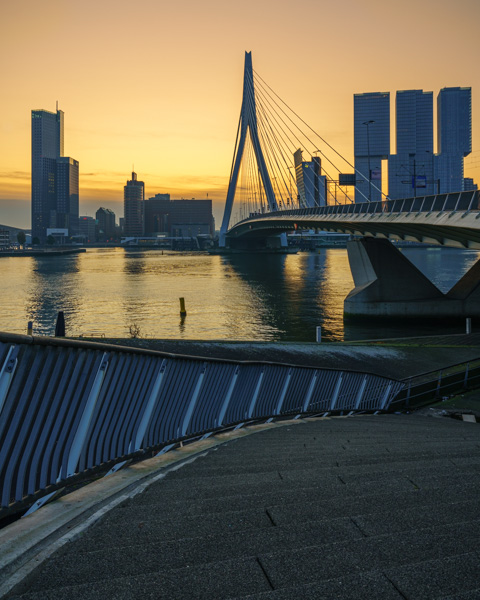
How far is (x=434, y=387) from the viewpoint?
16.0m

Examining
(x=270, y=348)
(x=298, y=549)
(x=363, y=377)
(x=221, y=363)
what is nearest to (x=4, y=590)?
(x=298, y=549)

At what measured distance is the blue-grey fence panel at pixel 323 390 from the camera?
10.8m

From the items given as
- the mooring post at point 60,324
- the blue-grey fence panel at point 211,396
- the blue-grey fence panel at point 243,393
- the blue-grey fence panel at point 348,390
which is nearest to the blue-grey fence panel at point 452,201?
the blue-grey fence panel at point 348,390

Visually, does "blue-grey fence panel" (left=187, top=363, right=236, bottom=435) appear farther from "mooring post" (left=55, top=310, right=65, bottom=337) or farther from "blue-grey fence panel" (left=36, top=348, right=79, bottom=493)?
"mooring post" (left=55, top=310, right=65, bottom=337)

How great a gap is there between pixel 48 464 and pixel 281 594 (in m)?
1.81

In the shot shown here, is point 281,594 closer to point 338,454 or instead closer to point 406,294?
point 338,454

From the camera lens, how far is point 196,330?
3594 cm

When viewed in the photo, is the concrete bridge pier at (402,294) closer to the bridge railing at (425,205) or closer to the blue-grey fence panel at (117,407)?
the bridge railing at (425,205)

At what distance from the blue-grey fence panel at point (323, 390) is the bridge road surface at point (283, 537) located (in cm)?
539

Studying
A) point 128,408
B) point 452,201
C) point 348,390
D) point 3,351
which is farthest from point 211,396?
point 452,201

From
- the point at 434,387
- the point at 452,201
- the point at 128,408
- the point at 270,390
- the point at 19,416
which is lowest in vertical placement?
the point at 434,387

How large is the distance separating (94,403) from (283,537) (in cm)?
168

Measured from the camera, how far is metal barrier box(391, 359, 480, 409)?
14.9m

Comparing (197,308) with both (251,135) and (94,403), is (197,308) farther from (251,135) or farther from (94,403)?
(251,135)
